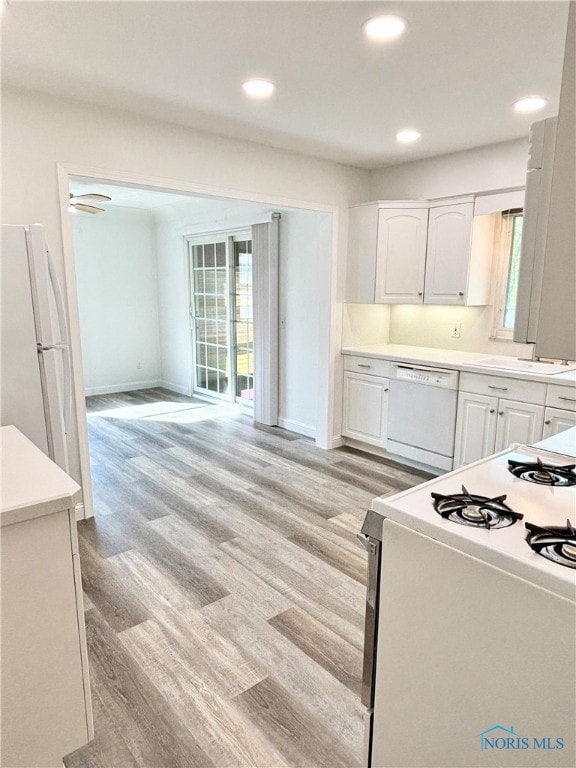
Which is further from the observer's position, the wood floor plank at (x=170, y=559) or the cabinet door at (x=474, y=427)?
the cabinet door at (x=474, y=427)

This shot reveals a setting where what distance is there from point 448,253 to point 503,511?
305 cm

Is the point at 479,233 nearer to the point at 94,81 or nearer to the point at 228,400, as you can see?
the point at 94,81

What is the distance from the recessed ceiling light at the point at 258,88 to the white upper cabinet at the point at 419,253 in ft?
5.67

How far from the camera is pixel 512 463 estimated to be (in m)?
1.56

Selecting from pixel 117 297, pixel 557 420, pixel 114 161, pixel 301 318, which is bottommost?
pixel 557 420

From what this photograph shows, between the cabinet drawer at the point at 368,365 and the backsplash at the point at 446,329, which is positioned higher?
the backsplash at the point at 446,329

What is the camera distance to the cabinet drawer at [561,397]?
115 inches

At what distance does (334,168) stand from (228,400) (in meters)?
3.12

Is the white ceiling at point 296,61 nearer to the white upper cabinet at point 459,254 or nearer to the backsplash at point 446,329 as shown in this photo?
the white upper cabinet at point 459,254

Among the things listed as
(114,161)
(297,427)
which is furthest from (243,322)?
(114,161)

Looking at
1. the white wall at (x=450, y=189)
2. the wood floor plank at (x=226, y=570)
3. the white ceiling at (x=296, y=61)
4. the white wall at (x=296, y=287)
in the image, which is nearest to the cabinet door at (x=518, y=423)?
the white wall at (x=450, y=189)

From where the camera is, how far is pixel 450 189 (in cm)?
386

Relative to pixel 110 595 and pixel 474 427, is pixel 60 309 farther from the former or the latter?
pixel 474 427

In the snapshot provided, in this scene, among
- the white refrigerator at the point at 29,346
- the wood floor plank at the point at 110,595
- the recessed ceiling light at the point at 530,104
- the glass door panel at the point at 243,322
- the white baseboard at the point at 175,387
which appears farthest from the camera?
the white baseboard at the point at 175,387
